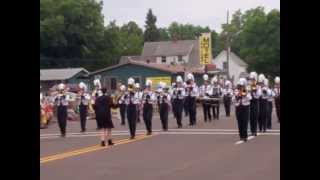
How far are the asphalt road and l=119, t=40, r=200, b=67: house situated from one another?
7648 cm

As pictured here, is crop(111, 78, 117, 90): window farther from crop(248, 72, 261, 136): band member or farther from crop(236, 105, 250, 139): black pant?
crop(236, 105, 250, 139): black pant

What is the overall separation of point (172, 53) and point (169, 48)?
2.23m

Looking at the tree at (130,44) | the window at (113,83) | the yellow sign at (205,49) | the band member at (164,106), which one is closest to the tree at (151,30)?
the tree at (130,44)

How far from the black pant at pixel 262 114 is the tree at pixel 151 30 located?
114908 mm

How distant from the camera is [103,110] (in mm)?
19359

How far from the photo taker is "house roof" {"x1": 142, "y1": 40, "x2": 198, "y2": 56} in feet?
332

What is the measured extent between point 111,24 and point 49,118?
51.2 metres

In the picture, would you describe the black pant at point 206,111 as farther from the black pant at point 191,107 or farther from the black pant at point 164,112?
the black pant at point 164,112

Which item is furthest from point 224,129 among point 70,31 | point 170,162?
point 70,31

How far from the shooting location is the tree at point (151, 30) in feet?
462

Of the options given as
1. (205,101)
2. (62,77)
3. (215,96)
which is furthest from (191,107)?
(62,77)
